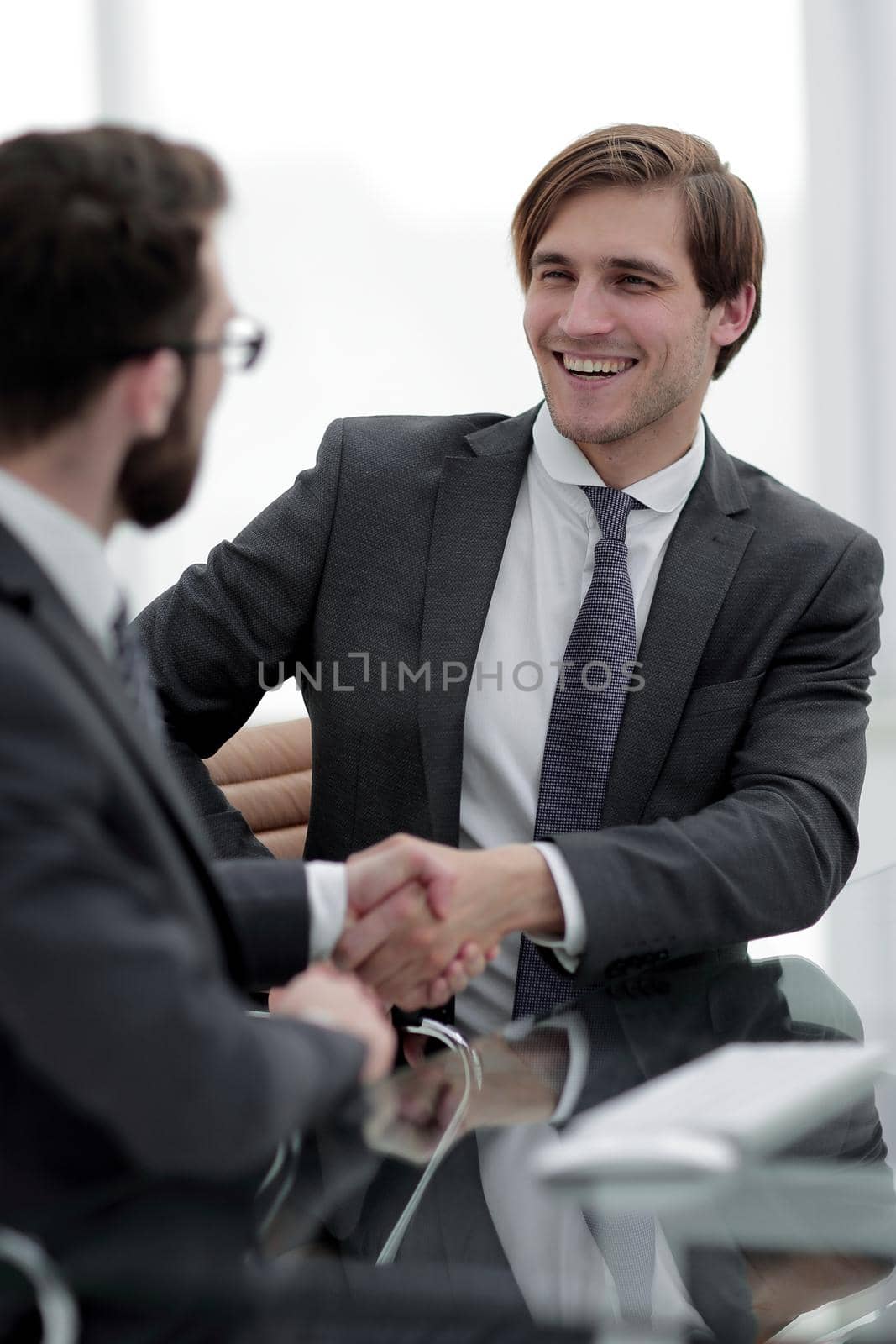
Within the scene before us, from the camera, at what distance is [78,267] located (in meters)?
0.93

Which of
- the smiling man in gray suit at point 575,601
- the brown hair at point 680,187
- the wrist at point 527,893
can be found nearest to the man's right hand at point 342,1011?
the wrist at point 527,893

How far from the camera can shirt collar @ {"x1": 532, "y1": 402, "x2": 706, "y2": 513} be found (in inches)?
81.4

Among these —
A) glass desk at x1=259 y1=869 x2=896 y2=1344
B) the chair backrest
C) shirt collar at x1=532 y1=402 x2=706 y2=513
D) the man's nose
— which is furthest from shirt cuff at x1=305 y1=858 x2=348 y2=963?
the man's nose

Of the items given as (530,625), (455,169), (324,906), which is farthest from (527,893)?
(455,169)

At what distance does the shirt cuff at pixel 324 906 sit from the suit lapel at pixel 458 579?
1.59ft

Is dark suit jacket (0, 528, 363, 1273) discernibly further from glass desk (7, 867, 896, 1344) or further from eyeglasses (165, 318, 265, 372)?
eyeglasses (165, 318, 265, 372)

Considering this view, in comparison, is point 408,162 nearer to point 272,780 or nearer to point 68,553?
point 272,780

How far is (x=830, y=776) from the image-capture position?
1848 millimetres

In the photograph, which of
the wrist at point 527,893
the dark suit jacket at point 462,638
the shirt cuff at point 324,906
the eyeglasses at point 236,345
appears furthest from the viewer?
the dark suit jacket at point 462,638

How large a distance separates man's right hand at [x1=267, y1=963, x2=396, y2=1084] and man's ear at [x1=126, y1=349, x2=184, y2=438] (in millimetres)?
386

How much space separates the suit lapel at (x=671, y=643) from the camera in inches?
75.7

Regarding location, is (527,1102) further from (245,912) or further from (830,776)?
(830,776)

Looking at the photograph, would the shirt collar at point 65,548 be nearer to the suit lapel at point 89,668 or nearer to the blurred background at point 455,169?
the suit lapel at point 89,668

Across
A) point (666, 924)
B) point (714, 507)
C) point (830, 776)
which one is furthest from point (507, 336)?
point (666, 924)
